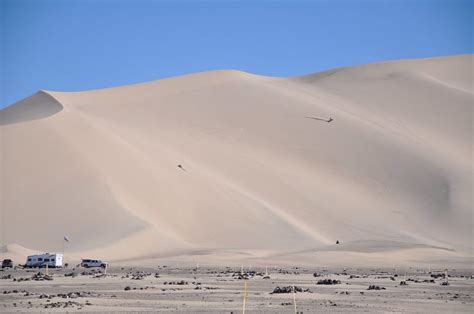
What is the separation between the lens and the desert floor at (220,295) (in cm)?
2398

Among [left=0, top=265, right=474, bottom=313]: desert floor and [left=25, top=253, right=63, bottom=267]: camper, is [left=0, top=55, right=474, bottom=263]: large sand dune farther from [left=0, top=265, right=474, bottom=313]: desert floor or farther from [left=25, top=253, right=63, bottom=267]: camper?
[left=0, top=265, right=474, bottom=313]: desert floor

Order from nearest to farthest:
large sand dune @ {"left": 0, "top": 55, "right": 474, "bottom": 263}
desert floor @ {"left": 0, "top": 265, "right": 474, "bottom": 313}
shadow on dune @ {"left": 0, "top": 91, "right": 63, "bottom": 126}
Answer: desert floor @ {"left": 0, "top": 265, "right": 474, "bottom": 313}, large sand dune @ {"left": 0, "top": 55, "right": 474, "bottom": 263}, shadow on dune @ {"left": 0, "top": 91, "right": 63, "bottom": 126}

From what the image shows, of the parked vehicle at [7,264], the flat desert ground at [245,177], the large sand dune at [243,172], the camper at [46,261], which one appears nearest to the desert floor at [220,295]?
the flat desert ground at [245,177]

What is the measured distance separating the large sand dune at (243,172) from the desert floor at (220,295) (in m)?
19.9

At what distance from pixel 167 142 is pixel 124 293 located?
54.9m

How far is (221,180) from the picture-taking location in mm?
76750

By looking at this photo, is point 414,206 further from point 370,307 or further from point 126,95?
point 370,307

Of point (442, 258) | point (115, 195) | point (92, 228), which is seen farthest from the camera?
point (115, 195)

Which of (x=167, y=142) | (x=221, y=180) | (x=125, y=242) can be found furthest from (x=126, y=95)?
(x=125, y=242)

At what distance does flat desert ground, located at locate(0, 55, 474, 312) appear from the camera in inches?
2398

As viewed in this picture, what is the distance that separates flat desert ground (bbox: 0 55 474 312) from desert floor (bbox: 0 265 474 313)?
116 cm

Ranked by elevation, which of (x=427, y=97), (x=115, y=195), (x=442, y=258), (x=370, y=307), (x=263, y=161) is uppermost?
(x=427, y=97)

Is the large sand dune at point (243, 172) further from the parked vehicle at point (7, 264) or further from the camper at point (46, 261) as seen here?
the parked vehicle at point (7, 264)

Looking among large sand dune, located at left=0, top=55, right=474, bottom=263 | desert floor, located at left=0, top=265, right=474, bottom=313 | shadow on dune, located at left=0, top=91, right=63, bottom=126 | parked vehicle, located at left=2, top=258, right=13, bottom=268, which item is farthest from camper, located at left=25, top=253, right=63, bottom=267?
shadow on dune, located at left=0, top=91, right=63, bottom=126
